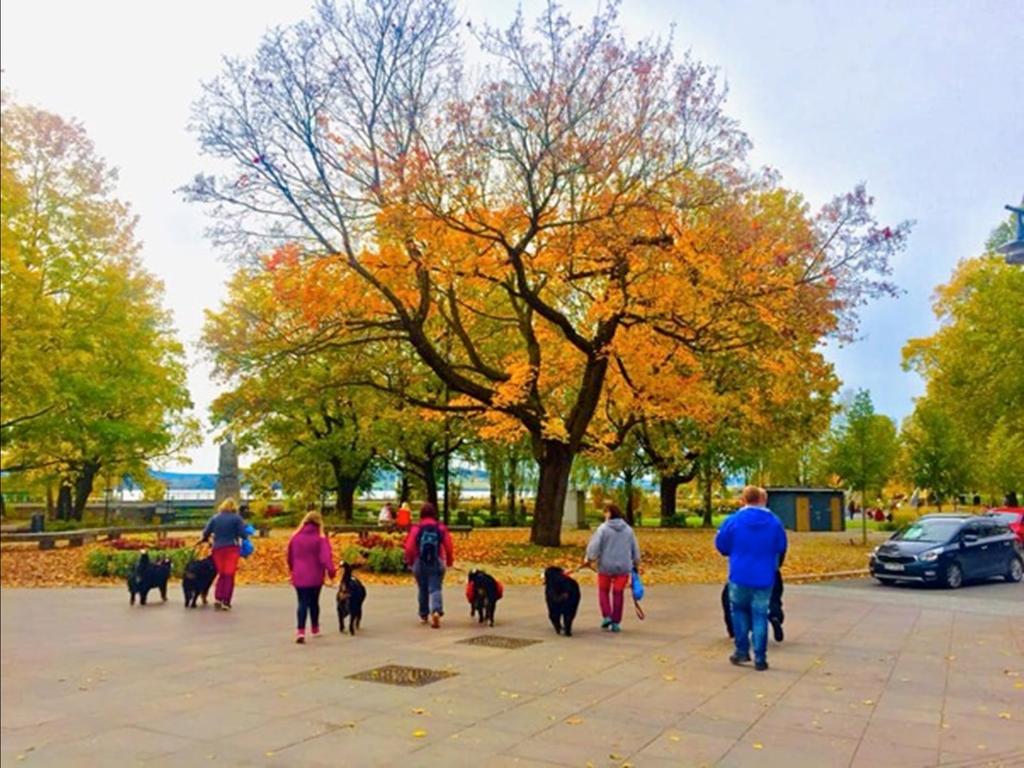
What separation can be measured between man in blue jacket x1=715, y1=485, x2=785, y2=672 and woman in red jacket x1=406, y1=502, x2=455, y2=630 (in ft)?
12.4

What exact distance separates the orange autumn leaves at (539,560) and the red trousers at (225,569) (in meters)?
2.39

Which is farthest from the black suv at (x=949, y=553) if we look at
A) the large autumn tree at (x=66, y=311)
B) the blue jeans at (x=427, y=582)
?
the large autumn tree at (x=66, y=311)

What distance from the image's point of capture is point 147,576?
9.12 metres

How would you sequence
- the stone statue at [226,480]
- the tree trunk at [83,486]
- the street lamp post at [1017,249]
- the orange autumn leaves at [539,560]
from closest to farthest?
the tree trunk at [83,486]
the stone statue at [226,480]
the orange autumn leaves at [539,560]
the street lamp post at [1017,249]

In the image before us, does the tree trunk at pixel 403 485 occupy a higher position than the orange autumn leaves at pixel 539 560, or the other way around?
the tree trunk at pixel 403 485

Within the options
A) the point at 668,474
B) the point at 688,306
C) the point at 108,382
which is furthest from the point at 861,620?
the point at 668,474

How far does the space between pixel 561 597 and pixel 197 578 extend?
4.75 meters

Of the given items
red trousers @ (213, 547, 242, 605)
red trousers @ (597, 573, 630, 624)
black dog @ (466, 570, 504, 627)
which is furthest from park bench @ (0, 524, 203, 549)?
red trousers @ (597, 573, 630, 624)

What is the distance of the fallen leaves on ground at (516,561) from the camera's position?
2.56 metres

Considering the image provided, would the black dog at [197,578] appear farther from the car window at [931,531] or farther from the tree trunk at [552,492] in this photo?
the car window at [931,531]

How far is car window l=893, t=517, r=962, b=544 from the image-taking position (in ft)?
63.3

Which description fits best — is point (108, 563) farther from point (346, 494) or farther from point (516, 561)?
point (346, 494)

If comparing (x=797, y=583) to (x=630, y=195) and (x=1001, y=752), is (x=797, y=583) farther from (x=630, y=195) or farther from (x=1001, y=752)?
(x=1001, y=752)

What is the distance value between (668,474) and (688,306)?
22.9 metres
